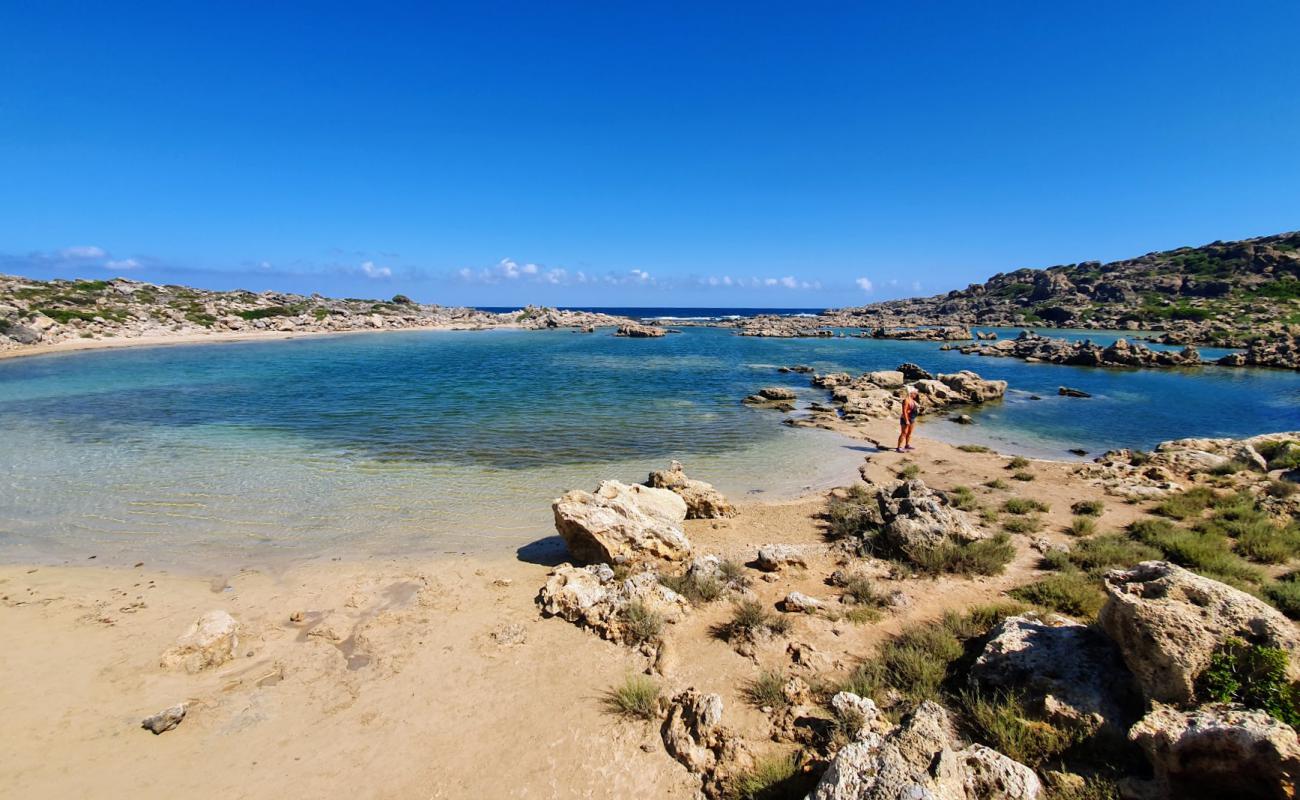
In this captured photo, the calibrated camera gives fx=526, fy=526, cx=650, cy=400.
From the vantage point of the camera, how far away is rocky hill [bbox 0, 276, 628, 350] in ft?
171

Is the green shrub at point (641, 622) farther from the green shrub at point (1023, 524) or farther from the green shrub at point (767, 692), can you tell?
the green shrub at point (1023, 524)

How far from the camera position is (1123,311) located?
3538 inches

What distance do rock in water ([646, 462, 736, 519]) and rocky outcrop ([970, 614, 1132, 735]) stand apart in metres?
6.51

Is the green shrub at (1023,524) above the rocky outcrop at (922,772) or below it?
below

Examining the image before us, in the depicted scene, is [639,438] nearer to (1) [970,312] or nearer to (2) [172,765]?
(2) [172,765]

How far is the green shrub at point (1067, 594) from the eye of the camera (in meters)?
7.22

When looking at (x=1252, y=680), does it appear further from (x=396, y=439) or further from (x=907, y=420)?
(x=396, y=439)

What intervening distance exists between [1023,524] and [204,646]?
1420cm

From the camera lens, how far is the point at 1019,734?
466cm

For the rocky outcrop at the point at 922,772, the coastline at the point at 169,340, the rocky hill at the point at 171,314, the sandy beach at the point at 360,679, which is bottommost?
the sandy beach at the point at 360,679

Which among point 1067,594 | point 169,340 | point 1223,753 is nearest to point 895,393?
point 1067,594

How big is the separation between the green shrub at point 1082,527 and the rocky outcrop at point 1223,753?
7733 millimetres

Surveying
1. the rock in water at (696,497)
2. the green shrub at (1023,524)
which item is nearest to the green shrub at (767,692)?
the rock in water at (696,497)

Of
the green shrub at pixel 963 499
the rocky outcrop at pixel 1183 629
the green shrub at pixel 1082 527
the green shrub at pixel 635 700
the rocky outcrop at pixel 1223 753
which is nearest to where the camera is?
the rocky outcrop at pixel 1223 753
